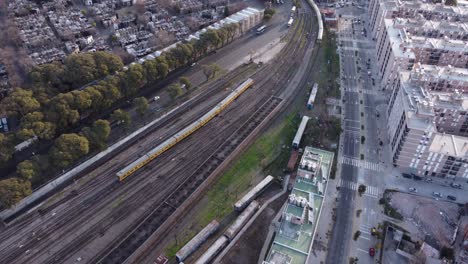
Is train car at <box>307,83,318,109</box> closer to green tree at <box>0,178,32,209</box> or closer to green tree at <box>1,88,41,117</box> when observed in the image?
green tree at <box>1,88,41,117</box>

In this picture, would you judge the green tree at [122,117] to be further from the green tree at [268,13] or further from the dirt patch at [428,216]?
the green tree at [268,13]

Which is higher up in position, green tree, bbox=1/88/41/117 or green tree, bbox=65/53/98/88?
green tree, bbox=65/53/98/88

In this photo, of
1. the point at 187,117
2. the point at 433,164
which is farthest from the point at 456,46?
the point at 187,117

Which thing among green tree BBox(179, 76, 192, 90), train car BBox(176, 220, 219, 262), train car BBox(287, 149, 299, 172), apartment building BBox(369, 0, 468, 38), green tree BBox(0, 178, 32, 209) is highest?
apartment building BBox(369, 0, 468, 38)

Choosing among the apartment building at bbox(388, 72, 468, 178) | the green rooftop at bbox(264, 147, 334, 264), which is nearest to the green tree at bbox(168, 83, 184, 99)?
the green rooftop at bbox(264, 147, 334, 264)

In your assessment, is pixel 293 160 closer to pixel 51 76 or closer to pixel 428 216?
pixel 428 216

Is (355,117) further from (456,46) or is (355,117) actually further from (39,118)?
(39,118)
